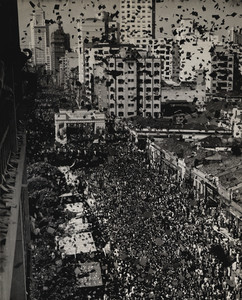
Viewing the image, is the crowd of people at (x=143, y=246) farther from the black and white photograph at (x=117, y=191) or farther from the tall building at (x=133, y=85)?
the tall building at (x=133, y=85)

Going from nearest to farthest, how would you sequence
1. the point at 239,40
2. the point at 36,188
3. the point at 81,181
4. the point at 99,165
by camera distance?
the point at 36,188 → the point at 81,181 → the point at 99,165 → the point at 239,40

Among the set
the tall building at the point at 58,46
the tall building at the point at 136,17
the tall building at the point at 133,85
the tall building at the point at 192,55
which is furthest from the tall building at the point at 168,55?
the tall building at the point at 58,46

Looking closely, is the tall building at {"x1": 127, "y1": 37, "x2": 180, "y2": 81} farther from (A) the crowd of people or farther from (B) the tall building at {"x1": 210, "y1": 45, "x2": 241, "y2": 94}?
(A) the crowd of people

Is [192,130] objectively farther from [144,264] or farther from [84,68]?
[84,68]

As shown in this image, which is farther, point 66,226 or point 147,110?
point 147,110

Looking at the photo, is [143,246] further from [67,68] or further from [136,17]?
[136,17]

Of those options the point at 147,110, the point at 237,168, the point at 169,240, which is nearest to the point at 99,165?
the point at 237,168
